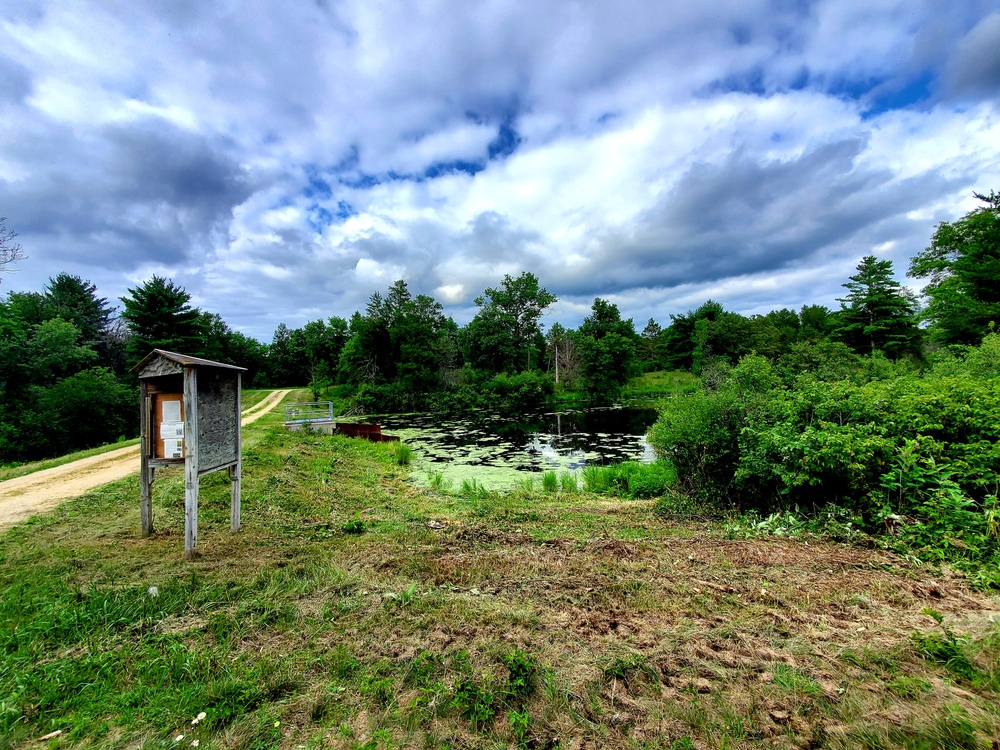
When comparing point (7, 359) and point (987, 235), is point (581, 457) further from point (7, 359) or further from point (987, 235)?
point (7, 359)

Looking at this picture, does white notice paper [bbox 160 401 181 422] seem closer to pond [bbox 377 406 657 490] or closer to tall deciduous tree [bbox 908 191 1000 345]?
pond [bbox 377 406 657 490]

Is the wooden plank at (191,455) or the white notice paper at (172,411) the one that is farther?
the white notice paper at (172,411)

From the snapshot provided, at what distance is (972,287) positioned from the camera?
19469 mm

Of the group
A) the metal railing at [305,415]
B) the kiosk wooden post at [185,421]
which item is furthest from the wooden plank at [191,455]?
the metal railing at [305,415]

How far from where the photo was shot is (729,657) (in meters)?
3.03

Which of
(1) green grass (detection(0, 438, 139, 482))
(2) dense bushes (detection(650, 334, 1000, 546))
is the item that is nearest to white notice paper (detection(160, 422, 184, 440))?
(1) green grass (detection(0, 438, 139, 482))

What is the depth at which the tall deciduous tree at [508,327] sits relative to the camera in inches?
2069

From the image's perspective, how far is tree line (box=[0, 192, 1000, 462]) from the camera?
65.4 ft

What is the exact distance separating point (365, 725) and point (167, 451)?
4914 mm

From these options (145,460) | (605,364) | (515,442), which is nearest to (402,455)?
(515,442)

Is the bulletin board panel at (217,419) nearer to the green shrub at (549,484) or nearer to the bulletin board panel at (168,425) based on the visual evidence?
the bulletin board panel at (168,425)

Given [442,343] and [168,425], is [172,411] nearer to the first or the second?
[168,425]

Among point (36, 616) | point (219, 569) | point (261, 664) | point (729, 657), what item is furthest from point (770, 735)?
point (36, 616)

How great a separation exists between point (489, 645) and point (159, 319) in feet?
126
